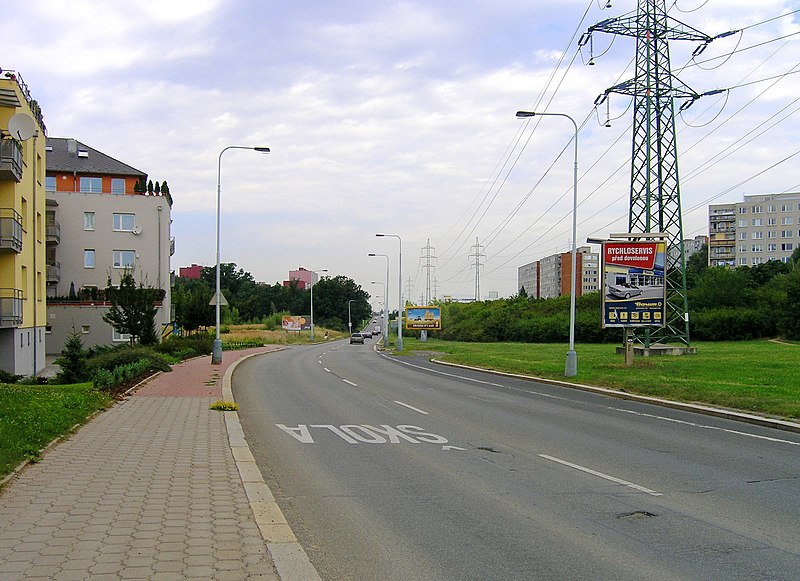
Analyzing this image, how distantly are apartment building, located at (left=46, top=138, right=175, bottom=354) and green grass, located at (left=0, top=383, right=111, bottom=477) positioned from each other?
37.8 m

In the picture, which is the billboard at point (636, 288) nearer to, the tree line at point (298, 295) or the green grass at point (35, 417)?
the green grass at point (35, 417)

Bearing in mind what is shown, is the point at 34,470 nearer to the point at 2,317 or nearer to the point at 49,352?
Result: the point at 2,317

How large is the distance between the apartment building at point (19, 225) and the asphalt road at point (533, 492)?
69.5ft

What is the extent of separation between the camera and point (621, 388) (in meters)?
21.6

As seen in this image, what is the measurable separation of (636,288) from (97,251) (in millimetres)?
42797

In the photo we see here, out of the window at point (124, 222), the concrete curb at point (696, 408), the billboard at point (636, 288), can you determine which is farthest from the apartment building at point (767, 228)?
the concrete curb at point (696, 408)

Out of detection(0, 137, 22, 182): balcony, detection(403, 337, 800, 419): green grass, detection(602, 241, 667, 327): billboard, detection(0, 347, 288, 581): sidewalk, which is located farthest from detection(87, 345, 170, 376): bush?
detection(602, 241, 667, 327): billboard

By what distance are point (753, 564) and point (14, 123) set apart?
30.1 metres

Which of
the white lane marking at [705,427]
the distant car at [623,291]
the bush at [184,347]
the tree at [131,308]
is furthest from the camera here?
the bush at [184,347]

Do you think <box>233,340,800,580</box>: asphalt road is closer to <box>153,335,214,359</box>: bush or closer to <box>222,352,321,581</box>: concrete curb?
<box>222,352,321,581</box>: concrete curb

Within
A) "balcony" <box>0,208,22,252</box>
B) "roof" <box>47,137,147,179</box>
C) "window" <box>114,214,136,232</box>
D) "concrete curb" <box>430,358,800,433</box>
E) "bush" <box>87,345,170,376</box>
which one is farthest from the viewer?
"roof" <box>47,137,147,179</box>

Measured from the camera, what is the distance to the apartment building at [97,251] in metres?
52.6

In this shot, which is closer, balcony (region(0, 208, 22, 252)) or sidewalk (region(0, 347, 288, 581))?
sidewalk (region(0, 347, 288, 581))

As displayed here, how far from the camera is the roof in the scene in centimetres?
6284
